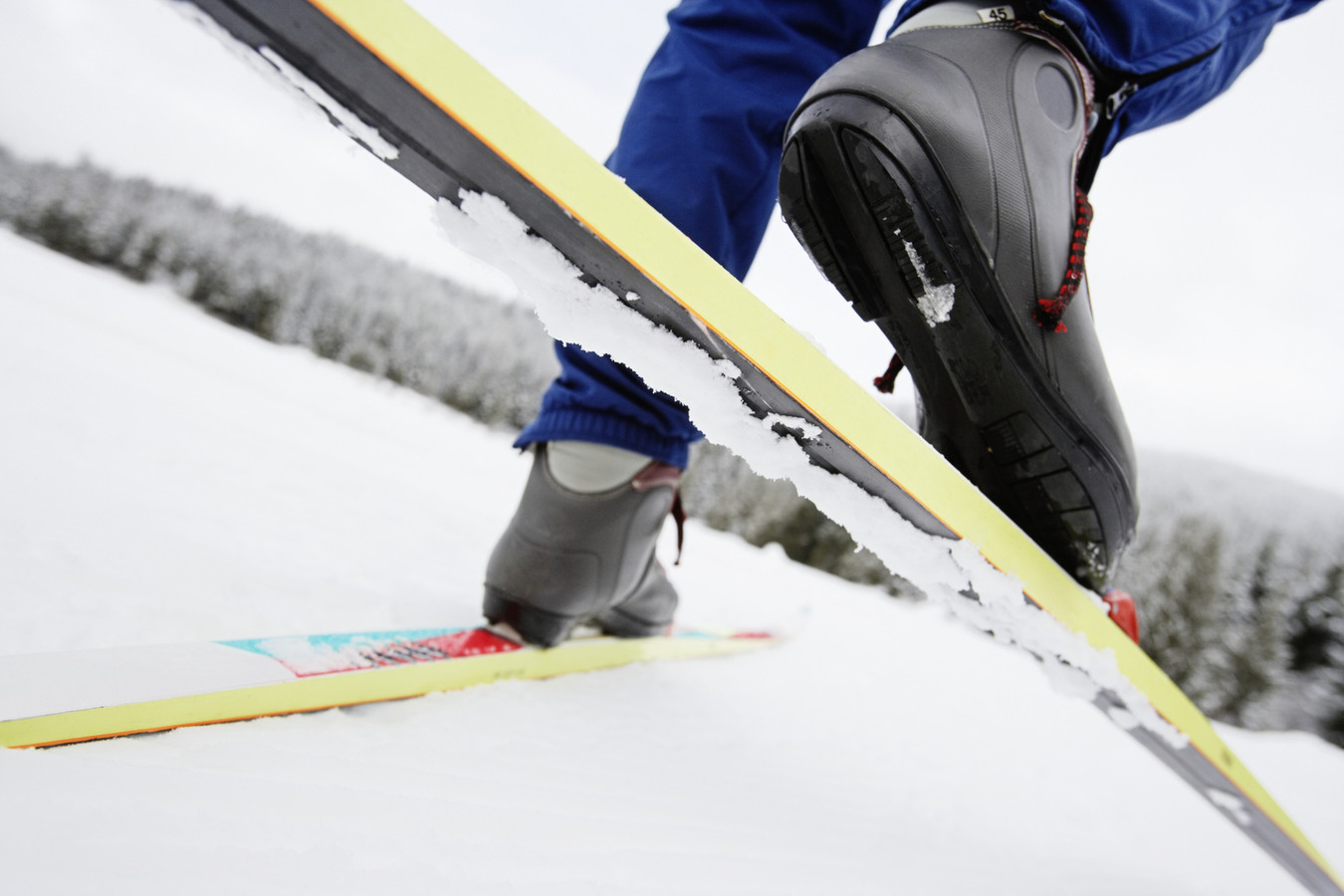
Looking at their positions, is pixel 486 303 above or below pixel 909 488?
above

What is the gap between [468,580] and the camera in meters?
1.01

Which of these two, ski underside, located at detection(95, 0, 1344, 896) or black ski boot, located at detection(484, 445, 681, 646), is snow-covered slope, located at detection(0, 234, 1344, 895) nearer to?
black ski boot, located at detection(484, 445, 681, 646)

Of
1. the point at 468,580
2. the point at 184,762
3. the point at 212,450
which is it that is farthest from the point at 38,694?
the point at 212,450

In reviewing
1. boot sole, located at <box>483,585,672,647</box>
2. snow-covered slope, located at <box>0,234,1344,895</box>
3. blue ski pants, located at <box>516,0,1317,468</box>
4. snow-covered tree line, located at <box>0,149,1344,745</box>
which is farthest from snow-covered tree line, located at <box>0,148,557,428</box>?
blue ski pants, located at <box>516,0,1317,468</box>

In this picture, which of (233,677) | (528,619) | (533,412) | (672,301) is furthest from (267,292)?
(672,301)

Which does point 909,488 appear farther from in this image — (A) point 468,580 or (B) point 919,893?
(A) point 468,580

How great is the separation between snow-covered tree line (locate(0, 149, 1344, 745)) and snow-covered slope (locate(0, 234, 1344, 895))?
100 centimetres

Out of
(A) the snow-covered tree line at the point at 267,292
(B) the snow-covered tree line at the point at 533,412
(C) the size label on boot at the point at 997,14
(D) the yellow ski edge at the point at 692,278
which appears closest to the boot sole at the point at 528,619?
(D) the yellow ski edge at the point at 692,278

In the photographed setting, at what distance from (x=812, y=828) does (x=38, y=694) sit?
0.52m

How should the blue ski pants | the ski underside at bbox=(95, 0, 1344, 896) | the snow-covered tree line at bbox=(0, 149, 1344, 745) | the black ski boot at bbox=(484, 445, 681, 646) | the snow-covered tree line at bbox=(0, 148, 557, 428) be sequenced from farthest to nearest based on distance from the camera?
the snow-covered tree line at bbox=(0, 148, 557, 428) < the snow-covered tree line at bbox=(0, 149, 1344, 745) < the black ski boot at bbox=(484, 445, 681, 646) < the blue ski pants < the ski underside at bbox=(95, 0, 1344, 896)

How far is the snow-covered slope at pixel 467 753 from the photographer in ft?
1.00

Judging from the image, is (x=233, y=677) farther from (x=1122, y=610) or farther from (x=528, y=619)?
(x=1122, y=610)

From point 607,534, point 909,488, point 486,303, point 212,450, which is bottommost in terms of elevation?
point 212,450

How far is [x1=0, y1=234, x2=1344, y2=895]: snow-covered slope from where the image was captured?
30cm
